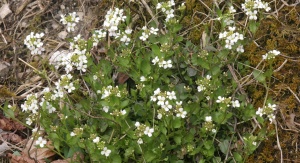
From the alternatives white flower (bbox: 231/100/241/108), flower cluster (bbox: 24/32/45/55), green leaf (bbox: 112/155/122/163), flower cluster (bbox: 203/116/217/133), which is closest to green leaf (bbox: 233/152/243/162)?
flower cluster (bbox: 203/116/217/133)

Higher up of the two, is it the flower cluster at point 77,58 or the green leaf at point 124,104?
the flower cluster at point 77,58

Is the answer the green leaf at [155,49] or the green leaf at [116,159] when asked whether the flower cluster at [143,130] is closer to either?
the green leaf at [116,159]

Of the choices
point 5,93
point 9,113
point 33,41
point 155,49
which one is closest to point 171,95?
point 155,49

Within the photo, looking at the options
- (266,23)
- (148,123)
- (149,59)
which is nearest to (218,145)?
(148,123)

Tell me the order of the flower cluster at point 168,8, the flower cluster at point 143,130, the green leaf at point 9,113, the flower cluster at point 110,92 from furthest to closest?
the flower cluster at point 168,8 < the green leaf at point 9,113 < the flower cluster at point 110,92 < the flower cluster at point 143,130

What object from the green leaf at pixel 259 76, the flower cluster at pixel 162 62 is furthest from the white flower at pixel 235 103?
the flower cluster at pixel 162 62

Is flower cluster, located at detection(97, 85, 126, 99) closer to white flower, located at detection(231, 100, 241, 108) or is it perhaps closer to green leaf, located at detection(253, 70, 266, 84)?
white flower, located at detection(231, 100, 241, 108)

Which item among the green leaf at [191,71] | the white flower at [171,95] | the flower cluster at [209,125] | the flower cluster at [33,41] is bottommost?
the flower cluster at [209,125]

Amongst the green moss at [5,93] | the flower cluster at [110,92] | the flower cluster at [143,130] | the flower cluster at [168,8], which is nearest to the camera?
the flower cluster at [143,130]

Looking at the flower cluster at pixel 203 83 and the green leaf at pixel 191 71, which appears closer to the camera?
the flower cluster at pixel 203 83
